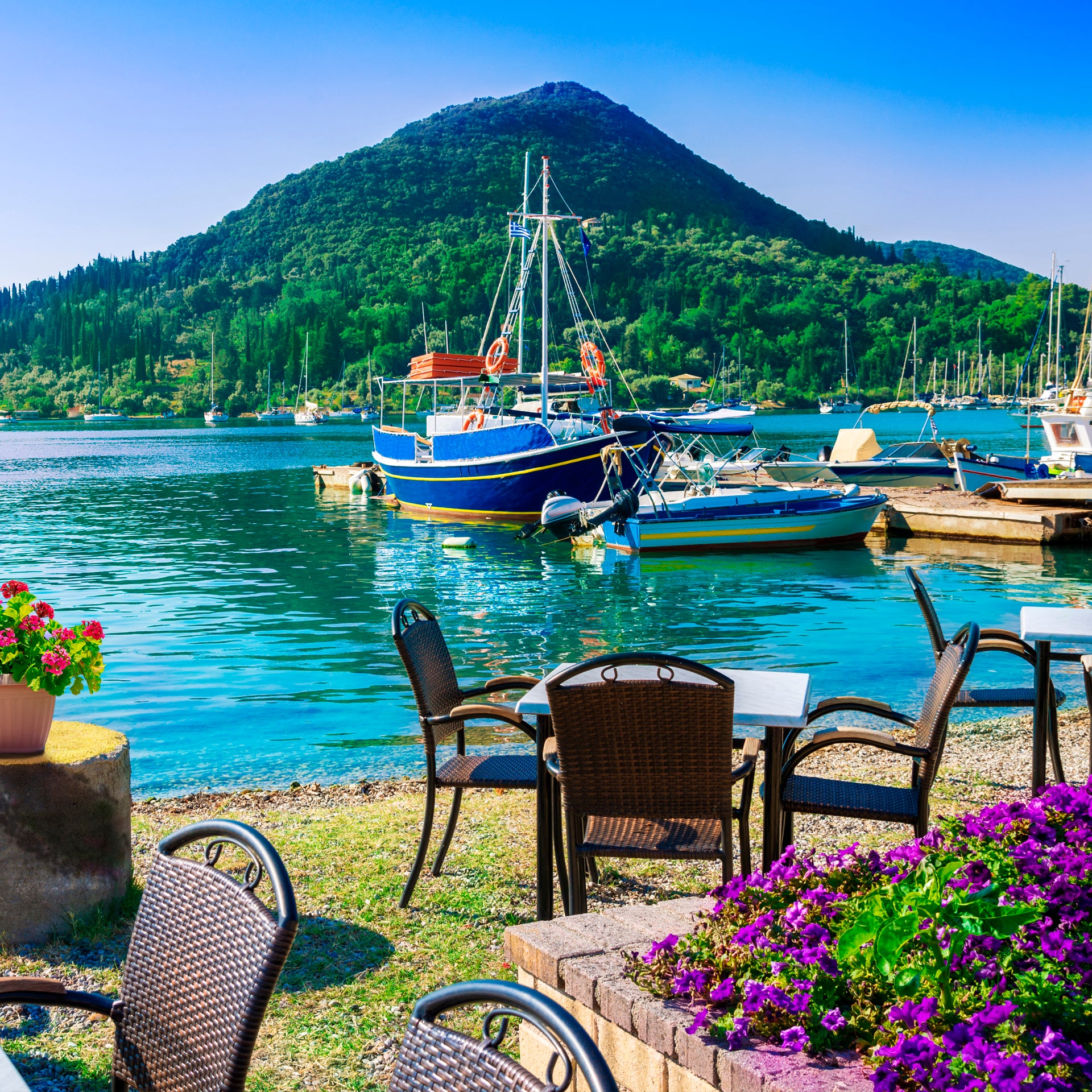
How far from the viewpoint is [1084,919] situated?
2211 millimetres

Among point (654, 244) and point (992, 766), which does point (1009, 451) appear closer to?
point (992, 766)

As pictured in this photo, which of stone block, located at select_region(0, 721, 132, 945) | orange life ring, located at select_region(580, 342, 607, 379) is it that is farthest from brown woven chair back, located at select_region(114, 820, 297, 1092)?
orange life ring, located at select_region(580, 342, 607, 379)

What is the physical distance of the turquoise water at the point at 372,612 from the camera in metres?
9.64

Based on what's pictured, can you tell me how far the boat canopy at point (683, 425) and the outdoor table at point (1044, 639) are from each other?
1860 cm

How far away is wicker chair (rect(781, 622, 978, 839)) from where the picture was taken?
374cm

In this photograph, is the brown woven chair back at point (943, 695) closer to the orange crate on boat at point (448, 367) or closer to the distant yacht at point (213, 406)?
the orange crate on boat at point (448, 367)

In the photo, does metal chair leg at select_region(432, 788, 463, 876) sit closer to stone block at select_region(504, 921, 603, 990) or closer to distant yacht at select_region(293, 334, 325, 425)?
stone block at select_region(504, 921, 603, 990)

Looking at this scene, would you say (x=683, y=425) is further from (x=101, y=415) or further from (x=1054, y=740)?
(x=101, y=415)

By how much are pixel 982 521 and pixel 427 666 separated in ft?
69.6

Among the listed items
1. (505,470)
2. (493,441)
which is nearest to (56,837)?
(505,470)

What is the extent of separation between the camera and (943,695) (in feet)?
12.3

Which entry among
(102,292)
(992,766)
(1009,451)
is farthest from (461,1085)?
(102,292)

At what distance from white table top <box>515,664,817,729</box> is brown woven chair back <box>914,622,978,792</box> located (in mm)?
422

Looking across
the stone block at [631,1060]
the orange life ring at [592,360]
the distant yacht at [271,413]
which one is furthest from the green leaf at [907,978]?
the distant yacht at [271,413]
